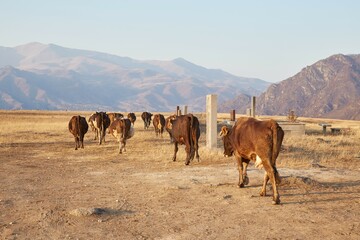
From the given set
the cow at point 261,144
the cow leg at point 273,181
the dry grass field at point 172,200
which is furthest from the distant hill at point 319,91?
the cow leg at point 273,181

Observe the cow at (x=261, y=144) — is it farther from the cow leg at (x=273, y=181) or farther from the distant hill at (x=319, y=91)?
the distant hill at (x=319, y=91)

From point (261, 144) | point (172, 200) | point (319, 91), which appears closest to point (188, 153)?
point (172, 200)

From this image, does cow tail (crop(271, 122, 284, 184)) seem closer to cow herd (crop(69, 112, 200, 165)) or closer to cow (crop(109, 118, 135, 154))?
cow herd (crop(69, 112, 200, 165))

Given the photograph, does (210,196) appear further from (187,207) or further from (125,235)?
(125,235)

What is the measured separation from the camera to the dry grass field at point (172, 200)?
766 cm

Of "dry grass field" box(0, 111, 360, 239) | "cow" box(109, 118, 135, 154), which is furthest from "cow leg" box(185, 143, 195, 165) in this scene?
"cow" box(109, 118, 135, 154)

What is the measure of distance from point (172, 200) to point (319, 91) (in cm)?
18120

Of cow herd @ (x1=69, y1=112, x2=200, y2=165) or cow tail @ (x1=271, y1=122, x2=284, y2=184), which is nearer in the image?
cow tail @ (x1=271, y1=122, x2=284, y2=184)

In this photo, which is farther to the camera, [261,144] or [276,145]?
[261,144]

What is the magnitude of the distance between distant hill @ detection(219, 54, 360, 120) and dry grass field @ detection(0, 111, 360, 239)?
148918mm

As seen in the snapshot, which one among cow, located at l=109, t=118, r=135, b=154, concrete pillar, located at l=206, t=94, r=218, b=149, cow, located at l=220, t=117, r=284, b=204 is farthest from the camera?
cow, located at l=109, t=118, r=135, b=154

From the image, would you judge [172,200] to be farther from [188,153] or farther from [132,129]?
[132,129]

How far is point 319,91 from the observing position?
17988 cm

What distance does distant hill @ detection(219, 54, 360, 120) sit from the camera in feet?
545
